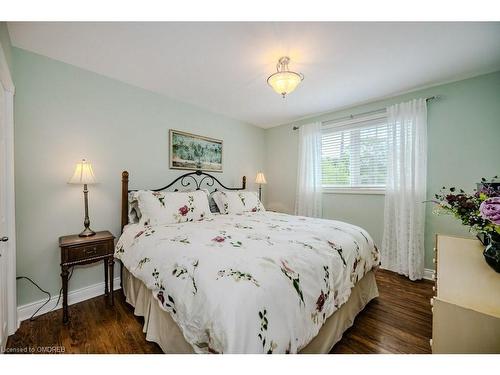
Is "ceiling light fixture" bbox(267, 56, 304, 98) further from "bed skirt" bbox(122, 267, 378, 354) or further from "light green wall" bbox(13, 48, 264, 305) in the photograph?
"bed skirt" bbox(122, 267, 378, 354)

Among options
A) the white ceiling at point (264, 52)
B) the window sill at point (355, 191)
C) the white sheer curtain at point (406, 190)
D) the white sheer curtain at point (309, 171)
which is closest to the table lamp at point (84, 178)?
the white ceiling at point (264, 52)

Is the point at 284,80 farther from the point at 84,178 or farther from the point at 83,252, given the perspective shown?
the point at 83,252

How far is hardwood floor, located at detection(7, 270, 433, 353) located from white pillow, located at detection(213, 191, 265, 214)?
1499 millimetres

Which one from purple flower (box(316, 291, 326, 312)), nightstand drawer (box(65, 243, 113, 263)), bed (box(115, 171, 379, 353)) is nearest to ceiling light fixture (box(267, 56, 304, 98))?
bed (box(115, 171, 379, 353))

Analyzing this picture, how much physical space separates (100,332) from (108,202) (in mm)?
1247

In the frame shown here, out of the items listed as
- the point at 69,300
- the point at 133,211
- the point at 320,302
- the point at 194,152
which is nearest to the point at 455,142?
the point at 320,302

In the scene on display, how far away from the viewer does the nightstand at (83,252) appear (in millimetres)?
1693

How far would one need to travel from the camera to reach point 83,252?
180cm

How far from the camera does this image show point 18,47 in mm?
1772

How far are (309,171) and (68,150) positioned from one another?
3172mm

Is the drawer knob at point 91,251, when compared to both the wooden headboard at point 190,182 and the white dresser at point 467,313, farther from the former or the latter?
the white dresser at point 467,313

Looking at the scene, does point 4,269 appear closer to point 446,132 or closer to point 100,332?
point 100,332

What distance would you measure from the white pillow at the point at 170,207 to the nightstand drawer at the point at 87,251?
1.24ft
